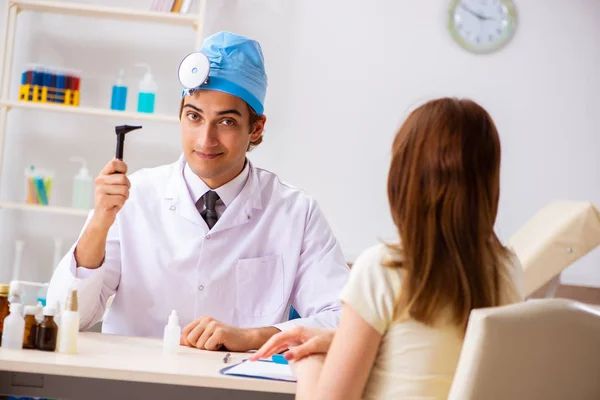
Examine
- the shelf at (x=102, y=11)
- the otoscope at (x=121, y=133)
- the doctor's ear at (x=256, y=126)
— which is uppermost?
the shelf at (x=102, y=11)

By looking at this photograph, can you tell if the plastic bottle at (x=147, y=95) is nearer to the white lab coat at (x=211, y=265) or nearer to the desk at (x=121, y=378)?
the white lab coat at (x=211, y=265)

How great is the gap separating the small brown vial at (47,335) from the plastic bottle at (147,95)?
2405 mm

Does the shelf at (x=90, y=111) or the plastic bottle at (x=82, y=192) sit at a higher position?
the shelf at (x=90, y=111)

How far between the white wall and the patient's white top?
2.93 meters

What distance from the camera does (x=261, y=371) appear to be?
56.8 inches

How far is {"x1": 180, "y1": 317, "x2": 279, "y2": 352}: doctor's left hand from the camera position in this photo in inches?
66.6

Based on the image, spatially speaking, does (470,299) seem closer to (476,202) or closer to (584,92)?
(476,202)

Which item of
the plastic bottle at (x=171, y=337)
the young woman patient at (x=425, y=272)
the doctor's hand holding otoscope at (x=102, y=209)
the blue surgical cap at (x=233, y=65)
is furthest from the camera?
the blue surgical cap at (x=233, y=65)

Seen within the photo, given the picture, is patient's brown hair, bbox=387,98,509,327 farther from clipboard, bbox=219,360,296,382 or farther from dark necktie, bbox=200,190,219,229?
dark necktie, bbox=200,190,219,229

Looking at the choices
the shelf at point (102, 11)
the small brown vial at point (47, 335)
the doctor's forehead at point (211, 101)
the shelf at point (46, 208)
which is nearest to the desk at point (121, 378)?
the small brown vial at point (47, 335)

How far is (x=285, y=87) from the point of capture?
13.7ft

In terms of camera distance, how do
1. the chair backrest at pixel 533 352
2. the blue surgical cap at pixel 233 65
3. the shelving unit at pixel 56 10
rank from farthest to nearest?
the shelving unit at pixel 56 10, the blue surgical cap at pixel 233 65, the chair backrest at pixel 533 352

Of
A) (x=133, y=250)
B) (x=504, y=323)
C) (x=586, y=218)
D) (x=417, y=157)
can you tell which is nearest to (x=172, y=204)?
(x=133, y=250)

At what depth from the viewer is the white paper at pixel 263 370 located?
4.62 feet
